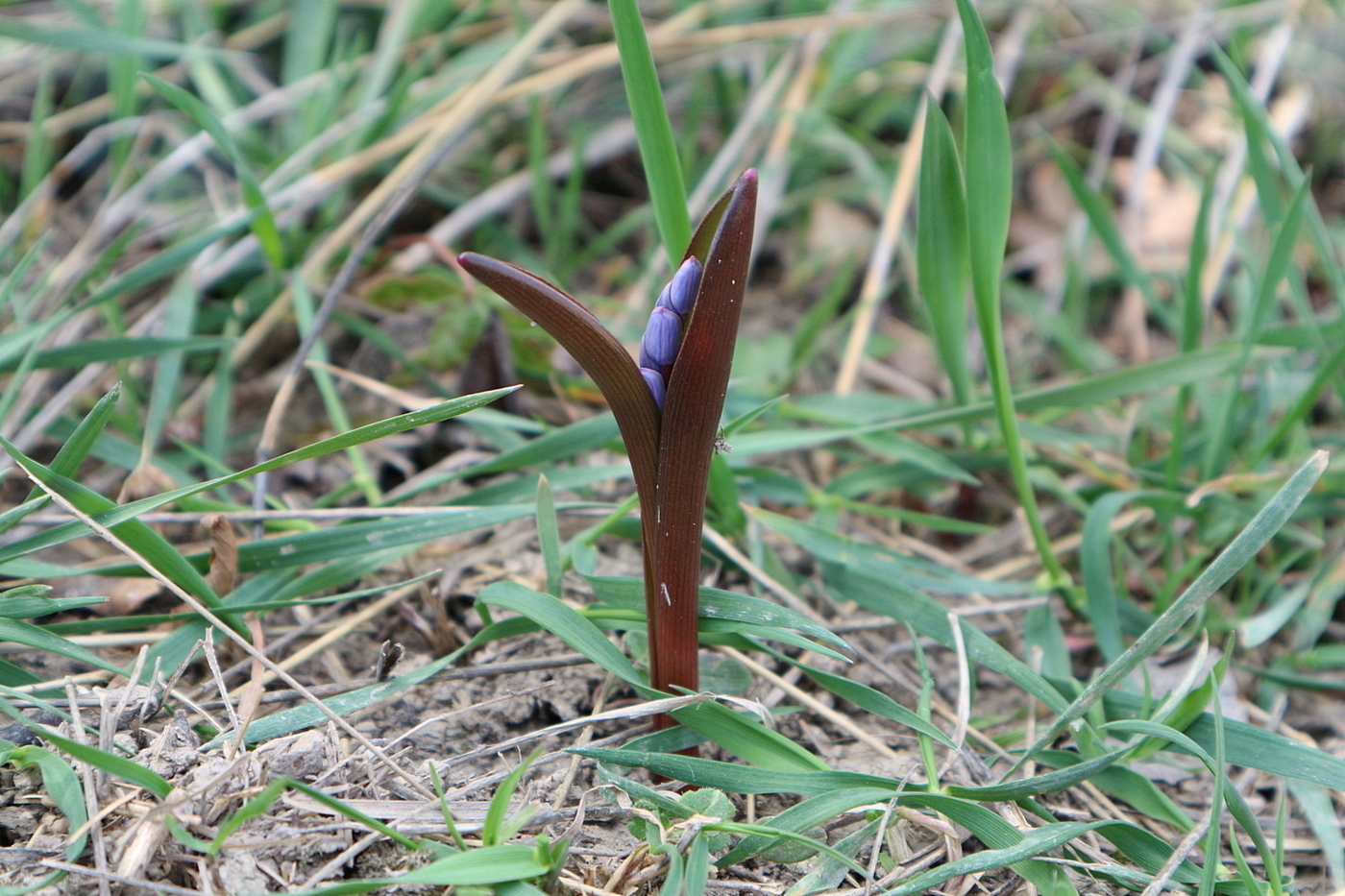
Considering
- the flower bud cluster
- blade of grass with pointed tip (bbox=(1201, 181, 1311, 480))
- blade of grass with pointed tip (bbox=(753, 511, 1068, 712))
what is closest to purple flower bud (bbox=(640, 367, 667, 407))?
the flower bud cluster

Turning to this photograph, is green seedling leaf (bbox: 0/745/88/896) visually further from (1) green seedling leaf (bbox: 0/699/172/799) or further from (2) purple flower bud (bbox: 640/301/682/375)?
(2) purple flower bud (bbox: 640/301/682/375)

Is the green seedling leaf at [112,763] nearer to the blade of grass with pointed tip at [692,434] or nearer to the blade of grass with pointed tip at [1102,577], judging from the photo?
the blade of grass with pointed tip at [692,434]

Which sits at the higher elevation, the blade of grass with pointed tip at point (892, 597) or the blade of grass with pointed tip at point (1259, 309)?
the blade of grass with pointed tip at point (1259, 309)

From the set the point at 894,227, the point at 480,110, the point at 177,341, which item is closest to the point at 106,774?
the point at 177,341

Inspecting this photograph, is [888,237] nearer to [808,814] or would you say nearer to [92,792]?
[808,814]

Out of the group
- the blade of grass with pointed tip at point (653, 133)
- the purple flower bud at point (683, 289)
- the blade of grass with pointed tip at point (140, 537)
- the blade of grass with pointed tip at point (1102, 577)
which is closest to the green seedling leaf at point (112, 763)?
the blade of grass with pointed tip at point (140, 537)

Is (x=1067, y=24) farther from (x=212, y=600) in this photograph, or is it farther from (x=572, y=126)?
(x=212, y=600)
